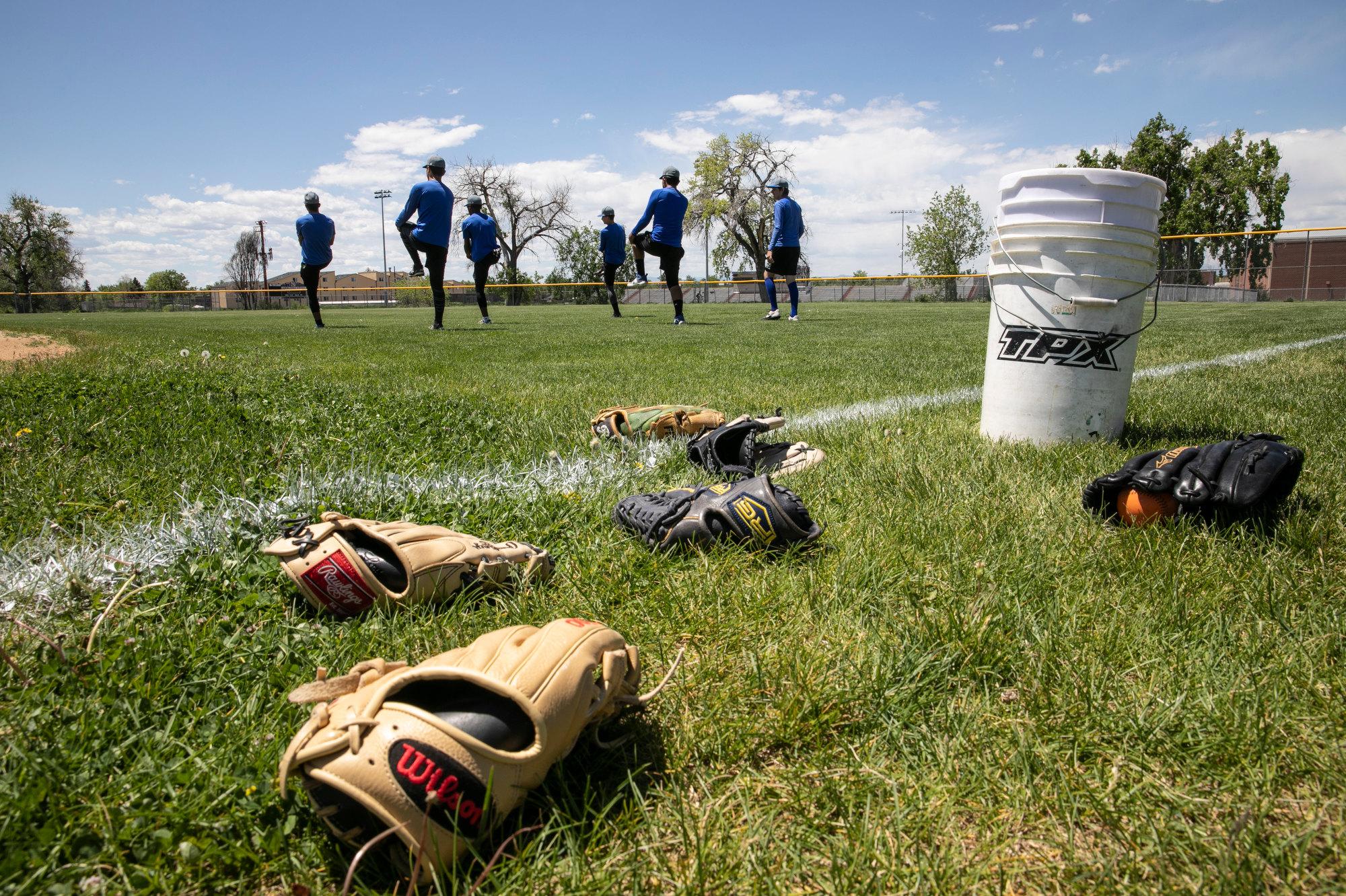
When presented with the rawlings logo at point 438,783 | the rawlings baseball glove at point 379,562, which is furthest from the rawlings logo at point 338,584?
the rawlings logo at point 438,783

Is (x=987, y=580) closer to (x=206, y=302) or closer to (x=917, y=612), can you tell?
(x=917, y=612)

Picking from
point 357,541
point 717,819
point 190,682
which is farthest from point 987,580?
point 190,682

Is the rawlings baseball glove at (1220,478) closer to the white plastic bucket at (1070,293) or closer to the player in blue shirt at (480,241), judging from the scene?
the white plastic bucket at (1070,293)

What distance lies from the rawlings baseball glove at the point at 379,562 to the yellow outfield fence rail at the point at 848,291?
33.4 metres

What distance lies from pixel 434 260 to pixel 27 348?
19.8 ft

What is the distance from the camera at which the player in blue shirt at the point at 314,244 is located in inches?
559

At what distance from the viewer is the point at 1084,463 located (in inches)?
120

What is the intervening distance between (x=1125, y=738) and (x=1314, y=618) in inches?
30.3

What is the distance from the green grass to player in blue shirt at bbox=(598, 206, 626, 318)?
48.9ft

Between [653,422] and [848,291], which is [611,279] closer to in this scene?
[653,422]

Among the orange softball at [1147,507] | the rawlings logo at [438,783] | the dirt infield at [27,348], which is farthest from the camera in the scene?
the dirt infield at [27,348]

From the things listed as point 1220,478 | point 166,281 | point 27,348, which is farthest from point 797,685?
point 166,281

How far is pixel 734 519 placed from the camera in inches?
85.0

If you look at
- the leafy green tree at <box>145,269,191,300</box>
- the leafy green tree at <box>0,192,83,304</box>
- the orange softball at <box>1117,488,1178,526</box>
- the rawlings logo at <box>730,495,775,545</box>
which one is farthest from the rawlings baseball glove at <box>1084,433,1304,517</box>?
the leafy green tree at <box>145,269,191,300</box>
